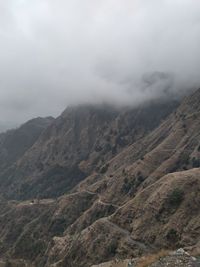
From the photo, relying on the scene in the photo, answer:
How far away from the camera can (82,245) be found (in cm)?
19088

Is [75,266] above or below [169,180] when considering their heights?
below

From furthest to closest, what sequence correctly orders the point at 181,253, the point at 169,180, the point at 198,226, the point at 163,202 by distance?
the point at 169,180, the point at 163,202, the point at 198,226, the point at 181,253

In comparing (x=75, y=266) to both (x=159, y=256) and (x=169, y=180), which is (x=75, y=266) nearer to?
(x=169, y=180)

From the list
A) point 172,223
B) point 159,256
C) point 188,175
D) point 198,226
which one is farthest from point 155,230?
point 159,256

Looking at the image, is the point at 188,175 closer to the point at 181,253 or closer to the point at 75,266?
the point at 75,266

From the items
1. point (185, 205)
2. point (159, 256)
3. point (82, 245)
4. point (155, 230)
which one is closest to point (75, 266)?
point (82, 245)

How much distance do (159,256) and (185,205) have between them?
129m

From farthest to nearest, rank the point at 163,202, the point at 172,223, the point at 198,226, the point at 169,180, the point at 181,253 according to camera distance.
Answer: the point at 169,180, the point at 163,202, the point at 172,223, the point at 198,226, the point at 181,253

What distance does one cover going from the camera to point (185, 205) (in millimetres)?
165625

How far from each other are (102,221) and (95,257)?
2228 centimetres

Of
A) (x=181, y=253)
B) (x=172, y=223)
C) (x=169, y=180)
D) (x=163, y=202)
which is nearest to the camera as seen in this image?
(x=181, y=253)

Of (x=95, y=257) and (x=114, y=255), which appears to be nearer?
(x=114, y=255)

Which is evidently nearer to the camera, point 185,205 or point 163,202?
point 185,205

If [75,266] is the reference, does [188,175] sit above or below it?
above
